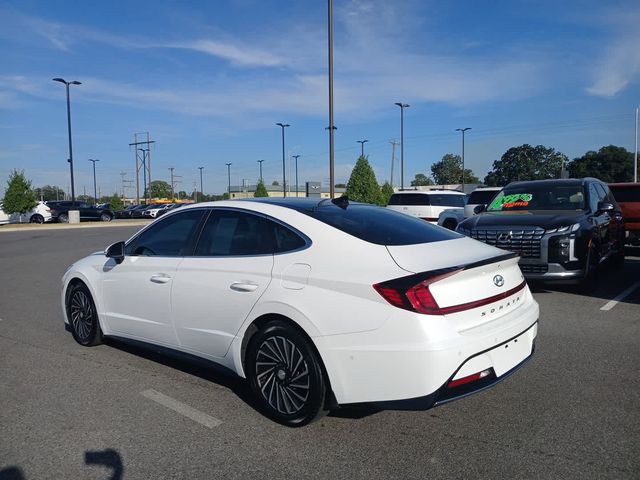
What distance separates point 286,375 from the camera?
3.57 metres

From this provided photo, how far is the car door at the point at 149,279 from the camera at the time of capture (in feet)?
14.6

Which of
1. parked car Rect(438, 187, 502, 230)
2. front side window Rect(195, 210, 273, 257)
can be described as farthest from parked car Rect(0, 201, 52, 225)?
front side window Rect(195, 210, 273, 257)

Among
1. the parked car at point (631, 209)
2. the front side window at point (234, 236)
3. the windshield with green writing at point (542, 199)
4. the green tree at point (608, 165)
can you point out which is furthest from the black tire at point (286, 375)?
the green tree at point (608, 165)

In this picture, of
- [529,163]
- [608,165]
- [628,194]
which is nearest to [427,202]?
[628,194]

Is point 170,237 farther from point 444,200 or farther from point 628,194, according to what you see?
point 444,200

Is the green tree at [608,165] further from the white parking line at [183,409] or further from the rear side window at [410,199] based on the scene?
the white parking line at [183,409]

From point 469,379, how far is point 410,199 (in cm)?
1462

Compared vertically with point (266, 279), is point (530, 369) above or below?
below

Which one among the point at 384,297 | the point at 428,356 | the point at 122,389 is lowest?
the point at 122,389

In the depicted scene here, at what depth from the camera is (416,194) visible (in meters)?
17.5

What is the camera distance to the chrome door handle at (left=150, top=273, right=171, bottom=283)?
14.5 ft

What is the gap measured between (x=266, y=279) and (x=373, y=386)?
1039mm

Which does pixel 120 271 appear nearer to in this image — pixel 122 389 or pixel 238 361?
pixel 122 389

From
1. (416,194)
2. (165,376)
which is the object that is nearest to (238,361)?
(165,376)
